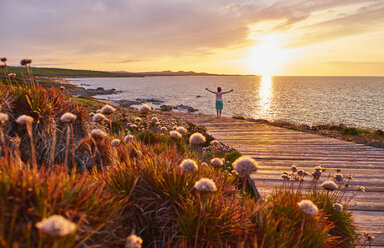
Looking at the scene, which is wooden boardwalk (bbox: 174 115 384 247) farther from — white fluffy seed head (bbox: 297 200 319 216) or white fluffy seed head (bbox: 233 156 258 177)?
white fluffy seed head (bbox: 233 156 258 177)

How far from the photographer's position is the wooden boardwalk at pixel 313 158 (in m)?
4.69

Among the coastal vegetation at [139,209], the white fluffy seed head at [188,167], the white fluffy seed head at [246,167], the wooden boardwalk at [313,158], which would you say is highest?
the white fluffy seed head at [246,167]

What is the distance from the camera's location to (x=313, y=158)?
7781mm

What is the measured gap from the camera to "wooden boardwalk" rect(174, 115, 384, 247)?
4.69 meters

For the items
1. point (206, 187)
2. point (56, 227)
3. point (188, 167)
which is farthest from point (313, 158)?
point (56, 227)

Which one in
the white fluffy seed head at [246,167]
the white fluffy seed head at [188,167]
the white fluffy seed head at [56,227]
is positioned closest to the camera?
the white fluffy seed head at [56,227]

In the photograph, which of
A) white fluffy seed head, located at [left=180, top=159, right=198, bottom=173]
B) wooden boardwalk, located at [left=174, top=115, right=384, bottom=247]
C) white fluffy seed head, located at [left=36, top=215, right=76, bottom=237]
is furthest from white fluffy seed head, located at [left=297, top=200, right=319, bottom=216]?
wooden boardwalk, located at [left=174, top=115, right=384, bottom=247]

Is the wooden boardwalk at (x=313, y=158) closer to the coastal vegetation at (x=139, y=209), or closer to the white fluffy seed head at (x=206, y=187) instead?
the coastal vegetation at (x=139, y=209)

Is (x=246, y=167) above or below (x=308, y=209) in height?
above

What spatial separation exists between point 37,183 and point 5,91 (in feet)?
13.0

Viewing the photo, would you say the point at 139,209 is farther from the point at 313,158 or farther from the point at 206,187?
the point at 313,158

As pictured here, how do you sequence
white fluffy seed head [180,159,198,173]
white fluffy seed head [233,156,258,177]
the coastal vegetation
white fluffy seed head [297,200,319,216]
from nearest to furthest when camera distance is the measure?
1. the coastal vegetation
2. white fluffy seed head [297,200,319,216]
3. white fluffy seed head [233,156,258,177]
4. white fluffy seed head [180,159,198,173]

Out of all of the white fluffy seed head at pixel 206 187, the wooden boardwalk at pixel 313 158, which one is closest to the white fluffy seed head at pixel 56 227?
the white fluffy seed head at pixel 206 187

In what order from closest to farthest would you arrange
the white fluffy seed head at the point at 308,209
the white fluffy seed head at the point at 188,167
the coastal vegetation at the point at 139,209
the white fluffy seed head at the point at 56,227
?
the white fluffy seed head at the point at 56,227 < the coastal vegetation at the point at 139,209 < the white fluffy seed head at the point at 308,209 < the white fluffy seed head at the point at 188,167
